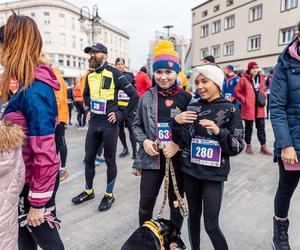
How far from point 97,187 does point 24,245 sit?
2.29m

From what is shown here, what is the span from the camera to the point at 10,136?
1.39m

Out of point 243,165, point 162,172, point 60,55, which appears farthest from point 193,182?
point 60,55

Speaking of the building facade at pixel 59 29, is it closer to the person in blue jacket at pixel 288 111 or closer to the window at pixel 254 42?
the window at pixel 254 42

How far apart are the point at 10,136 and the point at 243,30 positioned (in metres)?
30.1

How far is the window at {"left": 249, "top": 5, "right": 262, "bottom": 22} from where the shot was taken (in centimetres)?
2617

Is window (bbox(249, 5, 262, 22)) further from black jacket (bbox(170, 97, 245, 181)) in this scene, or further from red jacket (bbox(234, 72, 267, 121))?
black jacket (bbox(170, 97, 245, 181))

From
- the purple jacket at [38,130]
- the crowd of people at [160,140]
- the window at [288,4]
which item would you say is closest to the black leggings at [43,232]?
the crowd of people at [160,140]

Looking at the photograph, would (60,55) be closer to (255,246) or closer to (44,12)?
(44,12)

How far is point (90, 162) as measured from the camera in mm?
3650

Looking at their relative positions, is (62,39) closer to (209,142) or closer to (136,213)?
(136,213)

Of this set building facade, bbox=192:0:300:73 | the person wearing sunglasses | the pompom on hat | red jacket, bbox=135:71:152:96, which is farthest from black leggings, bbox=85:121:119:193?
building facade, bbox=192:0:300:73

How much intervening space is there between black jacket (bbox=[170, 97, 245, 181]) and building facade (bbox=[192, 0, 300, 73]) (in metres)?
23.6

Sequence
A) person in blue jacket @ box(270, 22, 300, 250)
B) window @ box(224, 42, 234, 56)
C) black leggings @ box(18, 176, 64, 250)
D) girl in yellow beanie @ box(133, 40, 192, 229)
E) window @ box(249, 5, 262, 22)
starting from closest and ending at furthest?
black leggings @ box(18, 176, 64, 250)
person in blue jacket @ box(270, 22, 300, 250)
girl in yellow beanie @ box(133, 40, 192, 229)
window @ box(249, 5, 262, 22)
window @ box(224, 42, 234, 56)

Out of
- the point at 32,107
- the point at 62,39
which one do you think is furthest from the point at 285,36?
the point at 62,39
